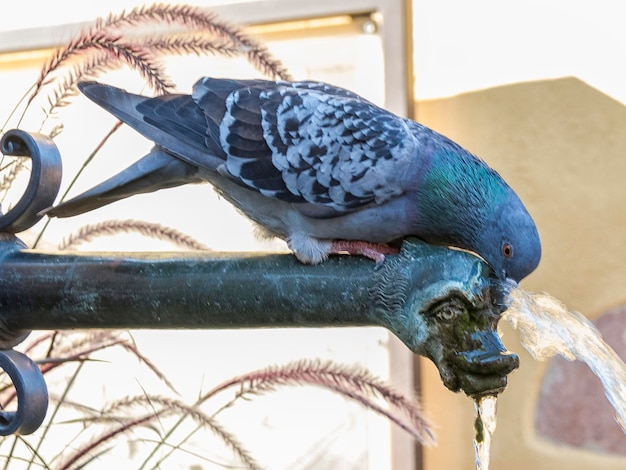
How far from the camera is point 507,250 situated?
63 cm

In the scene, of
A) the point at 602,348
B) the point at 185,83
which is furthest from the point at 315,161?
the point at 185,83

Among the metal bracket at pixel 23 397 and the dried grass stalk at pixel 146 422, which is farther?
the dried grass stalk at pixel 146 422

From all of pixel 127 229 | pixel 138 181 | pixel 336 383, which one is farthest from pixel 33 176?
pixel 336 383

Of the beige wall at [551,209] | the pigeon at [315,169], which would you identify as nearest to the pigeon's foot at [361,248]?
the pigeon at [315,169]

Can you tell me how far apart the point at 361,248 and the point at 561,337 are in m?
0.19

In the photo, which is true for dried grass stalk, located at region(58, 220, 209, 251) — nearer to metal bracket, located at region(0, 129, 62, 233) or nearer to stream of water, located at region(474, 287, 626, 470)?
metal bracket, located at region(0, 129, 62, 233)

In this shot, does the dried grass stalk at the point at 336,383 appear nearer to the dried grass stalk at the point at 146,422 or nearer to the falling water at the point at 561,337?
the dried grass stalk at the point at 146,422

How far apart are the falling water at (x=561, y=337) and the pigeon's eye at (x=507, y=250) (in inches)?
2.4

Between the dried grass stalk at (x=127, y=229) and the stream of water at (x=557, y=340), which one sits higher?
the dried grass stalk at (x=127, y=229)

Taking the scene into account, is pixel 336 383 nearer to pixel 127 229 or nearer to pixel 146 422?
pixel 146 422

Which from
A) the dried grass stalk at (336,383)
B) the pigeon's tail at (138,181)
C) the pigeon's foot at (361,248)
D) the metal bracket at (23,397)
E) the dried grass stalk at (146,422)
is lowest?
the dried grass stalk at (146,422)

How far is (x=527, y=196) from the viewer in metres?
1.45

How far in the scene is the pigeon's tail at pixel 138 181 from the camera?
2.26ft

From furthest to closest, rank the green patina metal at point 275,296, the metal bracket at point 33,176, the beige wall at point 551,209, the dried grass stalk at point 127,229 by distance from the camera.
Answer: the beige wall at point 551,209, the dried grass stalk at point 127,229, the metal bracket at point 33,176, the green patina metal at point 275,296
